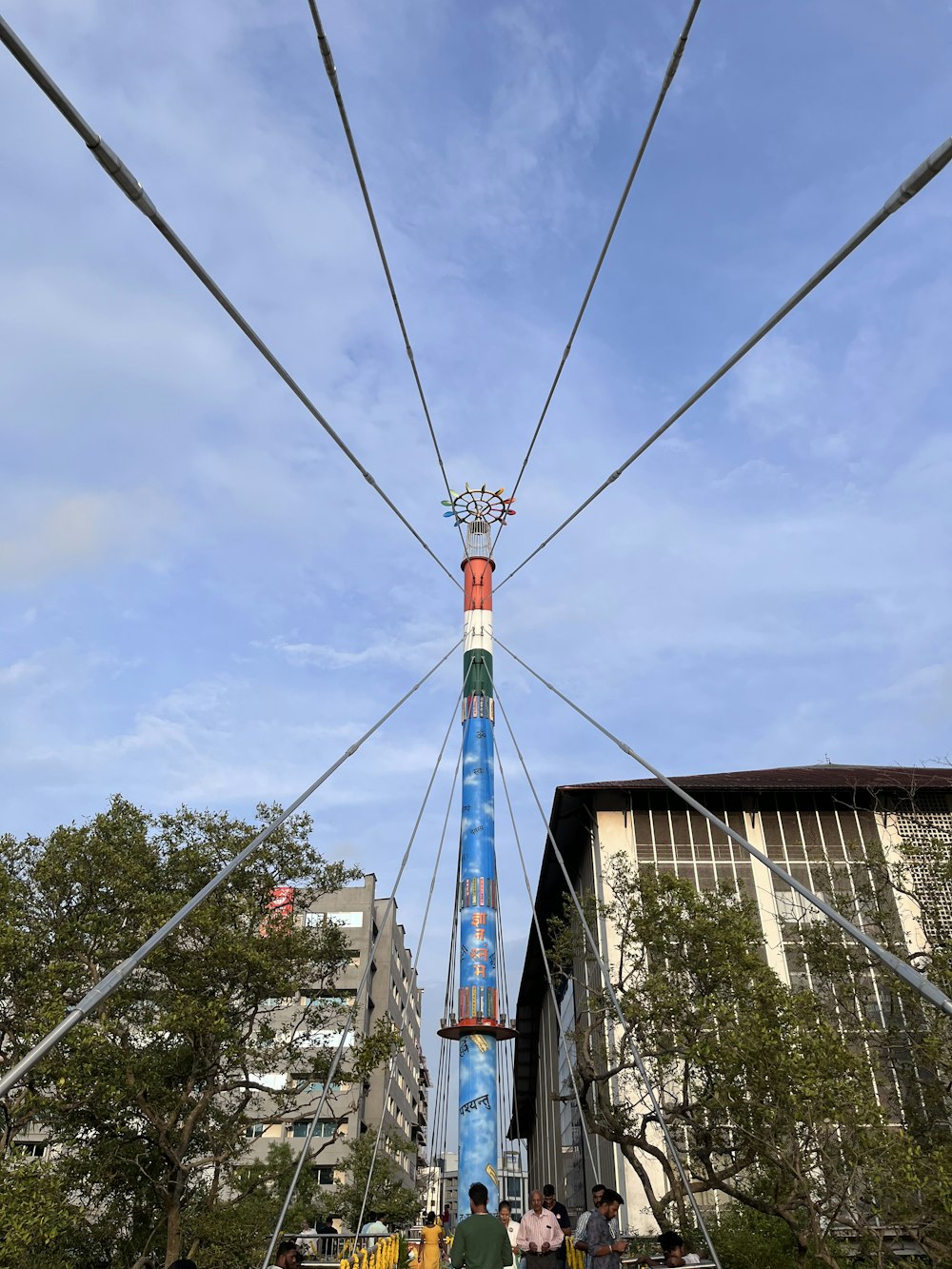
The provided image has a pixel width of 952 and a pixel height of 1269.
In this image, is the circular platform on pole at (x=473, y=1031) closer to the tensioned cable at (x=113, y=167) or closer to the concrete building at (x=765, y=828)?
the concrete building at (x=765, y=828)

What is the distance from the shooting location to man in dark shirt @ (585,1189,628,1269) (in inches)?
408

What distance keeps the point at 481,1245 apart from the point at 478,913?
1534 centimetres

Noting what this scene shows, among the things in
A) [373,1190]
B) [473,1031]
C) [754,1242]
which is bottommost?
[754,1242]

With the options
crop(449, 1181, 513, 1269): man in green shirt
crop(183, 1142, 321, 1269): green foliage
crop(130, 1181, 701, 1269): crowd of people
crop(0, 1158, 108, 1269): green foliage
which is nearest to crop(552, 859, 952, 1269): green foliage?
crop(130, 1181, 701, 1269): crowd of people

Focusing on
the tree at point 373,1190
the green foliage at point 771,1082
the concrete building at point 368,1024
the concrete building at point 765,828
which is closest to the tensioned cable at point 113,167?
the green foliage at point 771,1082

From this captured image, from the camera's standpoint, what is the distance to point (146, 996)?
25.3 metres

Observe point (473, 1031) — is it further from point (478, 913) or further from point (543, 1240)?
point (543, 1240)

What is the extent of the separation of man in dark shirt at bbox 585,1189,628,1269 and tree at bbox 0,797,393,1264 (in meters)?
13.8

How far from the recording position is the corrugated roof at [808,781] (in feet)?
120

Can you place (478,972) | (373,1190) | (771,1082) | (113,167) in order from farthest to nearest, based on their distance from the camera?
(373,1190)
(478,972)
(771,1082)
(113,167)

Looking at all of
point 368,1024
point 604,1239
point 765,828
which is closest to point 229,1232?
point 604,1239

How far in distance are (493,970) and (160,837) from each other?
9074mm

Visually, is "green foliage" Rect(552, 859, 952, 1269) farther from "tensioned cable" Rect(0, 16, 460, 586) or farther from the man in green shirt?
"tensioned cable" Rect(0, 16, 460, 586)

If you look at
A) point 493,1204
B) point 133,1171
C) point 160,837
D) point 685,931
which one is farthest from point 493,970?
point 133,1171
